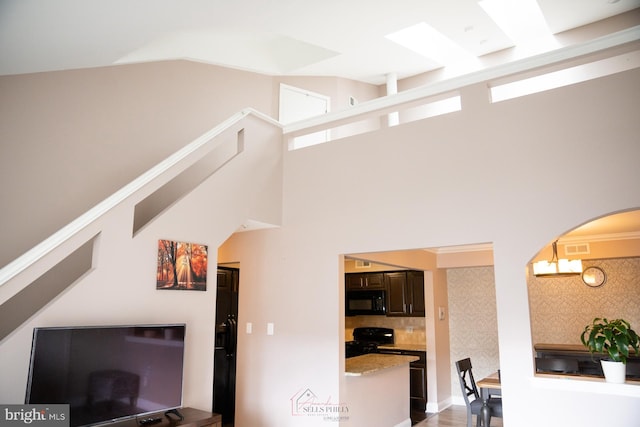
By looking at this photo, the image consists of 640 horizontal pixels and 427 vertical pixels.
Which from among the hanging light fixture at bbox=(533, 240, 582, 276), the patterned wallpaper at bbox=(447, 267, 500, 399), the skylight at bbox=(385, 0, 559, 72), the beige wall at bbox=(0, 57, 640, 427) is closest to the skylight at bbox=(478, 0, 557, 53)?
the skylight at bbox=(385, 0, 559, 72)

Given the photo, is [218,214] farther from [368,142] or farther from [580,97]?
[580,97]

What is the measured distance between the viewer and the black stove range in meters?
7.57

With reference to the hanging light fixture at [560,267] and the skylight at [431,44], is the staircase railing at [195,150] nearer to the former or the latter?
the skylight at [431,44]

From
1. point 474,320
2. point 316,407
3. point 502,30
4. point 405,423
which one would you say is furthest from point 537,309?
point 316,407

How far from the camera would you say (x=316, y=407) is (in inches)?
178

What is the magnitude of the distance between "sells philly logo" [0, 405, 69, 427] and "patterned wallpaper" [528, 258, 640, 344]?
6.02m

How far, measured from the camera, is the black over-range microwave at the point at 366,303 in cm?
774

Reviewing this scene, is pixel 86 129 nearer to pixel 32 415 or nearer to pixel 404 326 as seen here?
pixel 32 415

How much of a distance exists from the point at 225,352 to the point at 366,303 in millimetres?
3103

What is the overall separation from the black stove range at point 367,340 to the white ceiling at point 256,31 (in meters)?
4.44

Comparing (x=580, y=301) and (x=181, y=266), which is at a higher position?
(x=181, y=266)

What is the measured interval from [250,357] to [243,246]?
127 cm

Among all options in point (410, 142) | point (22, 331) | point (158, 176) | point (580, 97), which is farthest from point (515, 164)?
point (22, 331)

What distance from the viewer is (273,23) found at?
4719 mm
